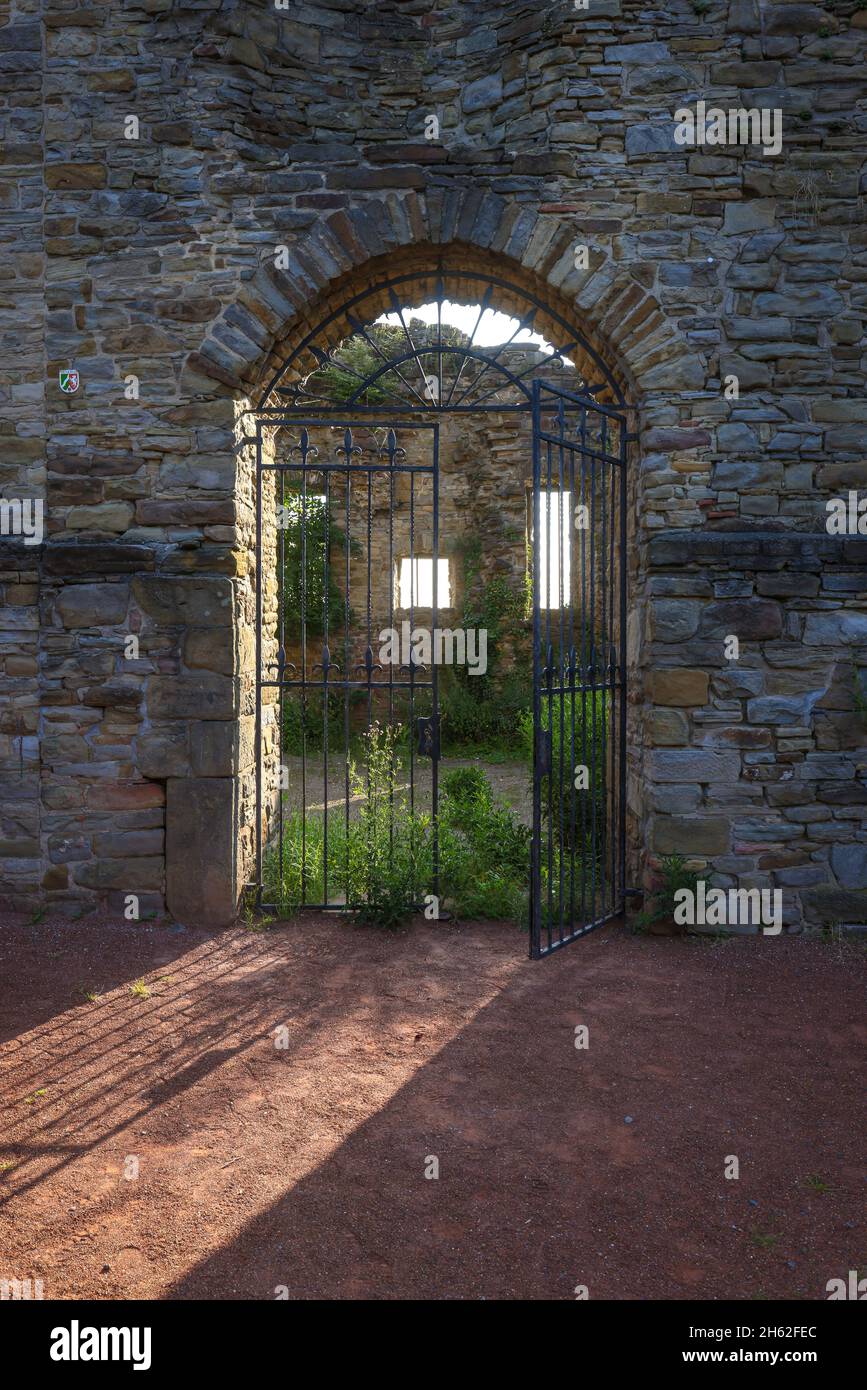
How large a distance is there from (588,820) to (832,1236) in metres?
3.67

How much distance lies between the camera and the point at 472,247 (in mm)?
5074

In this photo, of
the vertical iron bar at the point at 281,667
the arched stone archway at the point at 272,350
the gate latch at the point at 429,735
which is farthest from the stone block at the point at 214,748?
the gate latch at the point at 429,735

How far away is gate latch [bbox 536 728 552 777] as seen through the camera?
4.51m

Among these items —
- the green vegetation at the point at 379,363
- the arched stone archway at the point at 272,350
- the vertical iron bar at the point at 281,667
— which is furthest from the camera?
the green vegetation at the point at 379,363

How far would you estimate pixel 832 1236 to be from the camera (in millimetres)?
2391

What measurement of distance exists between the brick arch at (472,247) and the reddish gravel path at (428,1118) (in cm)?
323

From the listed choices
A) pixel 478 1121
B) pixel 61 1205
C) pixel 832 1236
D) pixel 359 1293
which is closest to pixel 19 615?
pixel 61 1205

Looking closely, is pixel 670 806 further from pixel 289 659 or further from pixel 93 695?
pixel 289 659

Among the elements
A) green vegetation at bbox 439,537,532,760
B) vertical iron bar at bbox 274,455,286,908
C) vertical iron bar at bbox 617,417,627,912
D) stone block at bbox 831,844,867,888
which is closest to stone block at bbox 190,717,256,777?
vertical iron bar at bbox 274,455,286,908

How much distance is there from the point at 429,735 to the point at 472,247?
113 inches

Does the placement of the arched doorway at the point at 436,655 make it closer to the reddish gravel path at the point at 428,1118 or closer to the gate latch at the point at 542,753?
the gate latch at the point at 542,753

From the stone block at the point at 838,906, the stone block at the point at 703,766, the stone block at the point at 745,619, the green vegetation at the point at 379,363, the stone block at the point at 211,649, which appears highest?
the green vegetation at the point at 379,363

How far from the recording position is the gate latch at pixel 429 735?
5254mm

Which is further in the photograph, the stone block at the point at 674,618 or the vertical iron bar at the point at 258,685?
the vertical iron bar at the point at 258,685
